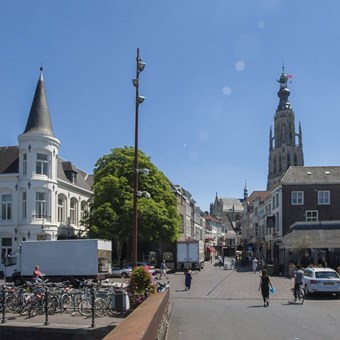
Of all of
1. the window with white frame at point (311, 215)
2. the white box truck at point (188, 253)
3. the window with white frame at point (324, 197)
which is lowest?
the white box truck at point (188, 253)

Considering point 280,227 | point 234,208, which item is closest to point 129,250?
point 280,227

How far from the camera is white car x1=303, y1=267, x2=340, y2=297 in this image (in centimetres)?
2452

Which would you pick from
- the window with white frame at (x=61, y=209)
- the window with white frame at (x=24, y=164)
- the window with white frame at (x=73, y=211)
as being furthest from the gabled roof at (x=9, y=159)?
the window with white frame at (x=73, y=211)

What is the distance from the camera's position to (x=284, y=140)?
15200cm

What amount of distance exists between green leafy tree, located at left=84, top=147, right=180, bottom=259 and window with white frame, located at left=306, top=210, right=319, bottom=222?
560 inches

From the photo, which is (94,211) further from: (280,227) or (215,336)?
(215,336)

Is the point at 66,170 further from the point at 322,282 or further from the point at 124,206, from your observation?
the point at 322,282

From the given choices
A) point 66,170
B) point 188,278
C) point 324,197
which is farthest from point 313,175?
point 188,278

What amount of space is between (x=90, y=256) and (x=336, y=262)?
24639 millimetres

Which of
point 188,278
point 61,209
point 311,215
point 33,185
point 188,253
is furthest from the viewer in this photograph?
point 311,215

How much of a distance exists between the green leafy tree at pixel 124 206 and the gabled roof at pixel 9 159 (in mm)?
8015

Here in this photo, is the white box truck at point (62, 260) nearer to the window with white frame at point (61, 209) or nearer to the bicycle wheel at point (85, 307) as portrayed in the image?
the bicycle wheel at point (85, 307)

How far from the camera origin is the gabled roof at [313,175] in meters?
56.0

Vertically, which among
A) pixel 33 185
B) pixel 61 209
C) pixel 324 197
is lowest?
pixel 61 209
